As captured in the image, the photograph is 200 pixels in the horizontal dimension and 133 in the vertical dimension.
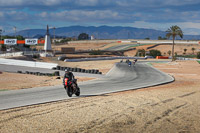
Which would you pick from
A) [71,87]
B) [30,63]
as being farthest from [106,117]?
[30,63]

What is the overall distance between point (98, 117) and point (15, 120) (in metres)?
2.99

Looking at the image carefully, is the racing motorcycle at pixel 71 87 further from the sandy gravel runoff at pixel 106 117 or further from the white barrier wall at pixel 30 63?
the white barrier wall at pixel 30 63

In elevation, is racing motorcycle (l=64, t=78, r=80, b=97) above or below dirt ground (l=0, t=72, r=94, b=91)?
above

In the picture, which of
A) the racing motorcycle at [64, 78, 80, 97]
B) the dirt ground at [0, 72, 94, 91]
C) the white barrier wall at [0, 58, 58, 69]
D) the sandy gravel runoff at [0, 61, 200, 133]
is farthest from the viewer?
the white barrier wall at [0, 58, 58, 69]

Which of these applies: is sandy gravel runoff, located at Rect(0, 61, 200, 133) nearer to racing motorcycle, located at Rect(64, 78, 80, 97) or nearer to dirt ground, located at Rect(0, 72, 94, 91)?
racing motorcycle, located at Rect(64, 78, 80, 97)

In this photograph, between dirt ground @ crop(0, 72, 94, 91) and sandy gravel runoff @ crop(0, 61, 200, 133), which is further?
dirt ground @ crop(0, 72, 94, 91)

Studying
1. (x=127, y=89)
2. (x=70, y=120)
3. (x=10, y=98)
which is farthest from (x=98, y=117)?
(x=127, y=89)

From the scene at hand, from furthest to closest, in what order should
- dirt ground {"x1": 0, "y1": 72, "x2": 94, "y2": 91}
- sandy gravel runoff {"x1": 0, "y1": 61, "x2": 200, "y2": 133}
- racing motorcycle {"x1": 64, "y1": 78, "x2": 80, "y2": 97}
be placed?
1. dirt ground {"x1": 0, "y1": 72, "x2": 94, "y2": 91}
2. racing motorcycle {"x1": 64, "y1": 78, "x2": 80, "y2": 97}
3. sandy gravel runoff {"x1": 0, "y1": 61, "x2": 200, "y2": 133}

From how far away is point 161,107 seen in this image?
13.8 meters

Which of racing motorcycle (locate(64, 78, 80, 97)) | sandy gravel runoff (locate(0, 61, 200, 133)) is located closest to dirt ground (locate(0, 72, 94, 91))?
racing motorcycle (locate(64, 78, 80, 97))

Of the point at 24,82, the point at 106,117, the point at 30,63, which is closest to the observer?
the point at 106,117

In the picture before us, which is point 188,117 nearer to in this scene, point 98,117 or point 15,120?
point 98,117

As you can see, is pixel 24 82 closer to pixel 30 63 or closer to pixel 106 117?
pixel 106 117

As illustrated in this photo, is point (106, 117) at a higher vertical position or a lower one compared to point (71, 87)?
lower
